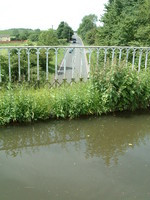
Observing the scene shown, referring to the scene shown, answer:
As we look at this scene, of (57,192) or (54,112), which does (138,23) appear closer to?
(54,112)

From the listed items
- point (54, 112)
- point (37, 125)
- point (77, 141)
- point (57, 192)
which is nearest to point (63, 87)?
point (54, 112)

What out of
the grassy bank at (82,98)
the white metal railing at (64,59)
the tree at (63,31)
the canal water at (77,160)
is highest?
the tree at (63,31)

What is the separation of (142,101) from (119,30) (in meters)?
9.59

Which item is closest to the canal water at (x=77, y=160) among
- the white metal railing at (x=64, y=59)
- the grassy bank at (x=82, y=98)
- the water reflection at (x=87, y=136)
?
the water reflection at (x=87, y=136)

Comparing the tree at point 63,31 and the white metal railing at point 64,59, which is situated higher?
the tree at point 63,31

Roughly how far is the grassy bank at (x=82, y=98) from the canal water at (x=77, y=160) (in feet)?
0.66

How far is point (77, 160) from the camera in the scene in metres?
3.33

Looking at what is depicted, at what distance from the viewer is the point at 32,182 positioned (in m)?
2.82

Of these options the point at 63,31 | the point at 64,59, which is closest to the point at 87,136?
the point at 64,59

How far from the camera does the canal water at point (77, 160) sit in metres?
2.68

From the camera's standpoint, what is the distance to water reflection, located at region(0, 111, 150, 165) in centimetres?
362

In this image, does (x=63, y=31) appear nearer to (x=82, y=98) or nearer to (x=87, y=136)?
(x=82, y=98)

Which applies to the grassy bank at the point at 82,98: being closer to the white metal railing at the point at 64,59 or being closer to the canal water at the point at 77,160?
the canal water at the point at 77,160

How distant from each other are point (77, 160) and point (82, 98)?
1.63 m
